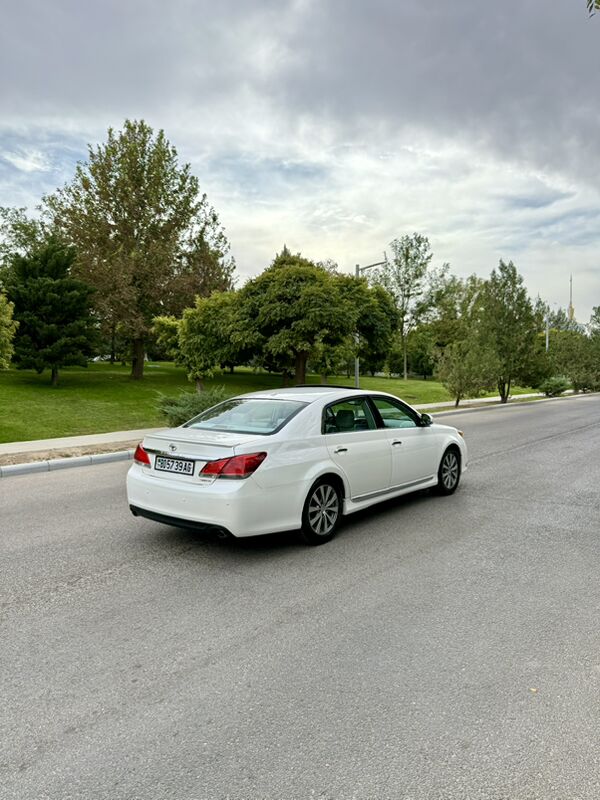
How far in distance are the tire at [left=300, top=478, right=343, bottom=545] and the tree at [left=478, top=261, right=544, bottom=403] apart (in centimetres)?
2554

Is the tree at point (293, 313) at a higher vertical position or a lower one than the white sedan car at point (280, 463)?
higher

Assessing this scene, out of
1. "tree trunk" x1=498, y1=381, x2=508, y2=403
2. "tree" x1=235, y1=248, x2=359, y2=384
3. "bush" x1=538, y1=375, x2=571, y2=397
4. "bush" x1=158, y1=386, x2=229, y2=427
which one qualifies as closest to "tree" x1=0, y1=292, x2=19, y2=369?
"bush" x1=158, y1=386, x2=229, y2=427

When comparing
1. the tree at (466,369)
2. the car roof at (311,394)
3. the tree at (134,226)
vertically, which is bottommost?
the car roof at (311,394)

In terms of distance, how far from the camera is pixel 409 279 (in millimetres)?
51125

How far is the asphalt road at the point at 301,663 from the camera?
7.63ft

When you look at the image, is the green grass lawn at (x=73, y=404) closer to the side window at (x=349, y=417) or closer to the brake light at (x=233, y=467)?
the side window at (x=349, y=417)

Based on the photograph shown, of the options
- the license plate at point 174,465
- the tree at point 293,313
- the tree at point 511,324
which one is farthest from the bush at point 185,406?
the tree at point 511,324

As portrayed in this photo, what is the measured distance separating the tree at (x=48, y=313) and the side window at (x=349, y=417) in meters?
17.7

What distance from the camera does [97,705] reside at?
9.16 feet

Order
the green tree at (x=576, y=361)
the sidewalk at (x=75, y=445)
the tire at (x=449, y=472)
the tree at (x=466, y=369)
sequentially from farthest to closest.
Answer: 1. the green tree at (x=576, y=361)
2. the tree at (x=466, y=369)
3. the sidewalk at (x=75, y=445)
4. the tire at (x=449, y=472)

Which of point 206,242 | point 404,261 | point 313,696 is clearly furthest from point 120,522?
point 404,261

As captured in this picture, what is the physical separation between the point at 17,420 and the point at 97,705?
14.4 meters

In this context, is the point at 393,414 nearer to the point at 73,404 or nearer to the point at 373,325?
the point at 73,404

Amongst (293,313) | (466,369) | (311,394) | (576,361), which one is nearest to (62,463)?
(311,394)
